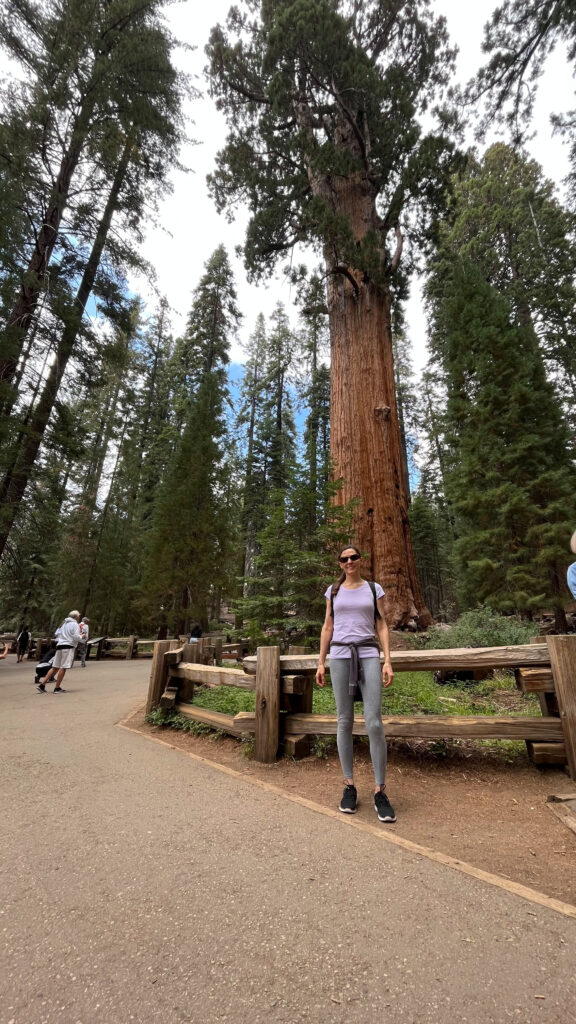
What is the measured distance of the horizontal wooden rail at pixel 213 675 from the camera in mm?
4695

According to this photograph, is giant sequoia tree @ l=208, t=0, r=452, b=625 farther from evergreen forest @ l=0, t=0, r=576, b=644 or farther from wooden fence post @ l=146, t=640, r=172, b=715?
wooden fence post @ l=146, t=640, r=172, b=715

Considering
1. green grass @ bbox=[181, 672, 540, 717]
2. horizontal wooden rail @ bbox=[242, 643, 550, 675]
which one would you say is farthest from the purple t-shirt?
green grass @ bbox=[181, 672, 540, 717]

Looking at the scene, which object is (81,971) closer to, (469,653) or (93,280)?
(469,653)

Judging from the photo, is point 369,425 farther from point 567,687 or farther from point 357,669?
point 357,669

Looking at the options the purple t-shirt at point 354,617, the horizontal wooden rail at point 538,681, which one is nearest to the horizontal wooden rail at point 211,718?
the purple t-shirt at point 354,617

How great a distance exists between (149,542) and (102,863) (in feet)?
61.4

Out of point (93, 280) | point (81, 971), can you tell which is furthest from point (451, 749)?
point (93, 280)

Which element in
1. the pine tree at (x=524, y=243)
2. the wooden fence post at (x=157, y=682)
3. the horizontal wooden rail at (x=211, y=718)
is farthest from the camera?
the pine tree at (x=524, y=243)

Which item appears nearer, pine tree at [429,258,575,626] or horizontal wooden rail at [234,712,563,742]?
horizontal wooden rail at [234,712,563,742]

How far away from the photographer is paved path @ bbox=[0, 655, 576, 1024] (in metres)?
1.42

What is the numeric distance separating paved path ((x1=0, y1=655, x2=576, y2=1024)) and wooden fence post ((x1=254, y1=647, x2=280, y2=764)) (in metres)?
1.08

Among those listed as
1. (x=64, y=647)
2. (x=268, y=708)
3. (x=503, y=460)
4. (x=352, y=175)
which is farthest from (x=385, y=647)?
(x=352, y=175)

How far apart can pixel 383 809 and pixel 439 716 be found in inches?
41.9

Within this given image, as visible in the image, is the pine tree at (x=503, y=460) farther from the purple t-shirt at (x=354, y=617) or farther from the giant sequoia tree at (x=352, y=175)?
the purple t-shirt at (x=354, y=617)
